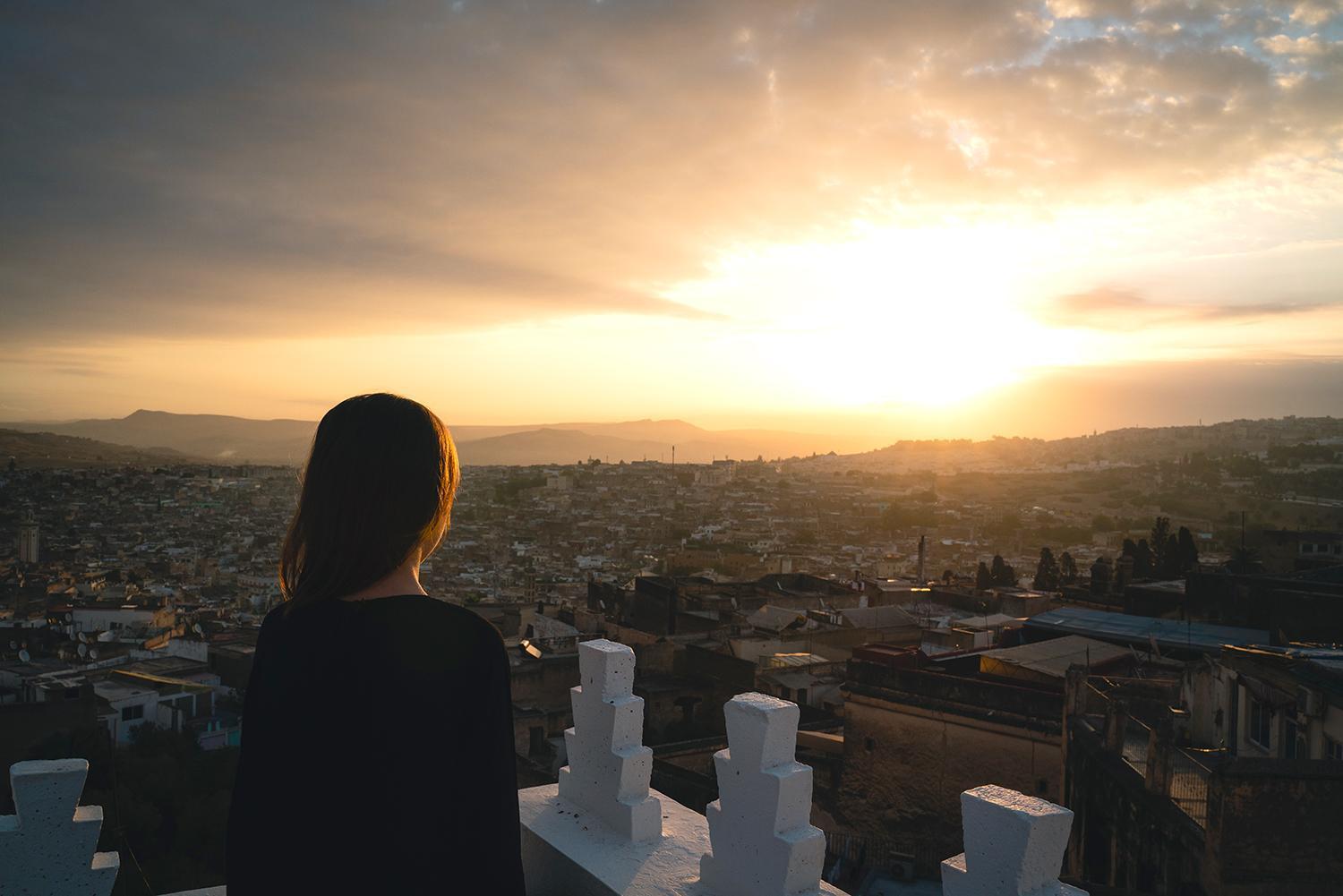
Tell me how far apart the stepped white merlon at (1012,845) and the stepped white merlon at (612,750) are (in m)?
0.88

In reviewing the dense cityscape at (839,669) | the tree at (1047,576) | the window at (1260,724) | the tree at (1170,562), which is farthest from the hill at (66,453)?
the tree at (1170,562)

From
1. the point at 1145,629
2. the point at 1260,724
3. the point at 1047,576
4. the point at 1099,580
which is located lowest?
the point at 1047,576

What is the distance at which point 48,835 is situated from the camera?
1779 mm

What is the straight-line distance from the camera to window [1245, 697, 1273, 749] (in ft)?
29.4

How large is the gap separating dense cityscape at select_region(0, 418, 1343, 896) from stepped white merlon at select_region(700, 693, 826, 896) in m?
0.74

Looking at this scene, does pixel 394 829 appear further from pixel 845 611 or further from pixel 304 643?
pixel 845 611

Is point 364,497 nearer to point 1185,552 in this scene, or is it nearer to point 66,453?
point 1185,552

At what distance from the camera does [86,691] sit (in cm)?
1314

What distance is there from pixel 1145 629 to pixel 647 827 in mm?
16984

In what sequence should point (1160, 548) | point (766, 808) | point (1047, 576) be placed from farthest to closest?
point (1160, 548), point (1047, 576), point (766, 808)

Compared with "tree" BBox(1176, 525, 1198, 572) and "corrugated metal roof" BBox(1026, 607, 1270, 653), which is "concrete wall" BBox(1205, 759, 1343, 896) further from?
"tree" BBox(1176, 525, 1198, 572)

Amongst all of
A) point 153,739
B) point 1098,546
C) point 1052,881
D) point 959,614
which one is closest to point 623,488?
point 1098,546

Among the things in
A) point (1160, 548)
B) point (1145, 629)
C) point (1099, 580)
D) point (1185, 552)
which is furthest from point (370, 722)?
point (1160, 548)

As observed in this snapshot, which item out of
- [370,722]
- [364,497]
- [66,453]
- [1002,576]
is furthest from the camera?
[66,453]
